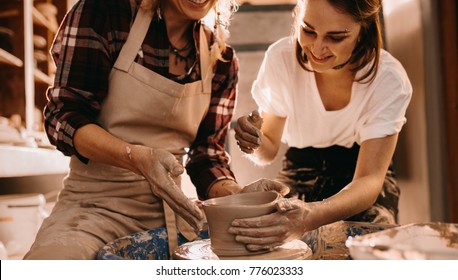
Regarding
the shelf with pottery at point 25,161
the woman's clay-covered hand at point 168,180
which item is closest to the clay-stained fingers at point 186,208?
the woman's clay-covered hand at point 168,180

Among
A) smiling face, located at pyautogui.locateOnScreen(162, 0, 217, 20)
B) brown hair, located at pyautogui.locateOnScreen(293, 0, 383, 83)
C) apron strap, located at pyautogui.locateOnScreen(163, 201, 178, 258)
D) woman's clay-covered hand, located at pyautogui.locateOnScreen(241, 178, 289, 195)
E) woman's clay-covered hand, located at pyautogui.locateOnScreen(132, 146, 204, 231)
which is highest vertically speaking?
smiling face, located at pyautogui.locateOnScreen(162, 0, 217, 20)

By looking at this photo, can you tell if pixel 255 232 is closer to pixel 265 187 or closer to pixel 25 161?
pixel 265 187

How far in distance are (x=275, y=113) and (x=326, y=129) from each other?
16 centimetres

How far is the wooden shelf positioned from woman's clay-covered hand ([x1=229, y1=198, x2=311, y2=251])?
1.41 metres

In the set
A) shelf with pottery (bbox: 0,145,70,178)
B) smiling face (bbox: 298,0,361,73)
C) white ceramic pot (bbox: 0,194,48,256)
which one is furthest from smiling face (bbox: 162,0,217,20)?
white ceramic pot (bbox: 0,194,48,256)

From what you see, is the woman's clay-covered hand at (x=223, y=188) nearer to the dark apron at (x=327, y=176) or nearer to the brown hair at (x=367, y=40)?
the dark apron at (x=327, y=176)

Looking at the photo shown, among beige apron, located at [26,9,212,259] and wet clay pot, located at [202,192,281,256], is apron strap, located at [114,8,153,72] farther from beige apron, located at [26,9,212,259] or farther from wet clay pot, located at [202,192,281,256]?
wet clay pot, located at [202,192,281,256]

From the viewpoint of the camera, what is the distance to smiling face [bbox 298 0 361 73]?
44.3 inches

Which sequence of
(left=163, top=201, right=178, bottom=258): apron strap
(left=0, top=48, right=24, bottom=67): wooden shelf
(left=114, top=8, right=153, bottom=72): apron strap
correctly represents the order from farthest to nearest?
(left=0, top=48, right=24, bottom=67): wooden shelf → (left=114, top=8, right=153, bottom=72): apron strap → (left=163, top=201, right=178, bottom=258): apron strap

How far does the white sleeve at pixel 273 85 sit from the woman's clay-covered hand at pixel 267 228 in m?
0.61

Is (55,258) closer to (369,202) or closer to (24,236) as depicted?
(369,202)

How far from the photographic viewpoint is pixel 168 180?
822 mm

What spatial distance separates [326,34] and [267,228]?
0.56 m

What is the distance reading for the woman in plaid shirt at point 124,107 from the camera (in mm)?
940
